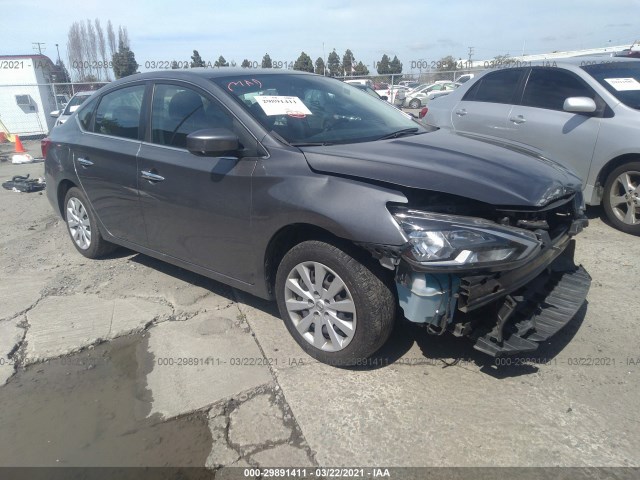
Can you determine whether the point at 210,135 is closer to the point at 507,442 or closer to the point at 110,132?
the point at 110,132

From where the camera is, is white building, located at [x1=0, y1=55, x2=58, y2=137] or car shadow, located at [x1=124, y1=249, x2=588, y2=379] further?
white building, located at [x1=0, y1=55, x2=58, y2=137]

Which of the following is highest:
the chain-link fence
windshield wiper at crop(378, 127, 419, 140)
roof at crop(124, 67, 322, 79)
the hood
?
roof at crop(124, 67, 322, 79)

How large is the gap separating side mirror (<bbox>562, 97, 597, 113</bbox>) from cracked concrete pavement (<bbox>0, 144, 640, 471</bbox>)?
1828mm

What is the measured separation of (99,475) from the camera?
232cm

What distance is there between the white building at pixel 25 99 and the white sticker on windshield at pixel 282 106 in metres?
18.4

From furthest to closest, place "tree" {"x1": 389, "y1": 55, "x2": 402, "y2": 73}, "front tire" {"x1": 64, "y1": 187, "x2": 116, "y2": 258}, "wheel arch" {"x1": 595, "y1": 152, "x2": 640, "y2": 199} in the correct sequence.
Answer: "tree" {"x1": 389, "y1": 55, "x2": 402, "y2": 73}
"wheel arch" {"x1": 595, "y1": 152, "x2": 640, "y2": 199}
"front tire" {"x1": 64, "y1": 187, "x2": 116, "y2": 258}

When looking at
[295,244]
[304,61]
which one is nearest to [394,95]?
[295,244]

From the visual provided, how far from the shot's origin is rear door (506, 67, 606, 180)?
5.14m

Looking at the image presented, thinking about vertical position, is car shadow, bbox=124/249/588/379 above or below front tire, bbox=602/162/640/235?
below

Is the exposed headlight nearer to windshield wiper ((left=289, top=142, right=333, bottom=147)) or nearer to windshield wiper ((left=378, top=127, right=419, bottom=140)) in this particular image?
windshield wiper ((left=289, top=142, right=333, bottom=147))

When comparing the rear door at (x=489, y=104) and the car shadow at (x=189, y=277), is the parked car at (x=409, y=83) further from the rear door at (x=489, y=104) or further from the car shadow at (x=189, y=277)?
the car shadow at (x=189, y=277)

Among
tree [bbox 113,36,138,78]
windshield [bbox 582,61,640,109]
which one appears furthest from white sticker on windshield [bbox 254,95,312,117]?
Answer: tree [bbox 113,36,138,78]

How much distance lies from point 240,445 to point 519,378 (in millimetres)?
1600

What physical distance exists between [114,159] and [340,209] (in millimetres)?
2314
